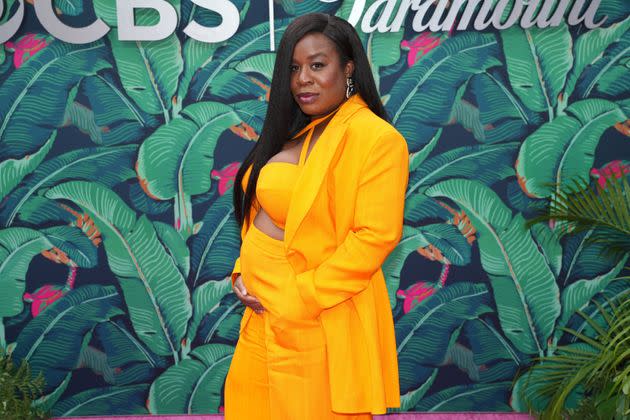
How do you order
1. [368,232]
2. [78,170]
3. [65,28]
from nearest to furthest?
[368,232] < [65,28] < [78,170]

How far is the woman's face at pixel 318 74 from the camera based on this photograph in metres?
1.84

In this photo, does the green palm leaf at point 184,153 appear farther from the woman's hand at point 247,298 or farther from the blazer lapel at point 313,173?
the blazer lapel at point 313,173

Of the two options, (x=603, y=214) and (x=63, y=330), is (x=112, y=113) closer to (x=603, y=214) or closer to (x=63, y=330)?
(x=63, y=330)

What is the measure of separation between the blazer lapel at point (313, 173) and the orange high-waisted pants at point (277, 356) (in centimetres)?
11

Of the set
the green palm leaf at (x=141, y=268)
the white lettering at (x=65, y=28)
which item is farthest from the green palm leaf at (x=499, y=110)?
the white lettering at (x=65, y=28)

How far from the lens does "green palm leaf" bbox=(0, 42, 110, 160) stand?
3451mm

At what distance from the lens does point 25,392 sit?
348 centimetres

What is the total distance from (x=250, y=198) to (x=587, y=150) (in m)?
2.13

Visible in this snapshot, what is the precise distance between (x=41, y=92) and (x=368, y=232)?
2.30 metres

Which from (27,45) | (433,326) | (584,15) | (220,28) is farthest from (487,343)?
(27,45)

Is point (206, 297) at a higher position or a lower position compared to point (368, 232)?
lower

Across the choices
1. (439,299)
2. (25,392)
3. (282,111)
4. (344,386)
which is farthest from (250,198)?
(25,392)

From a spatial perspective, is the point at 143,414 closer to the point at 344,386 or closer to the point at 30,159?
the point at 30,159

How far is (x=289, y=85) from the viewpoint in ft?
6.26
